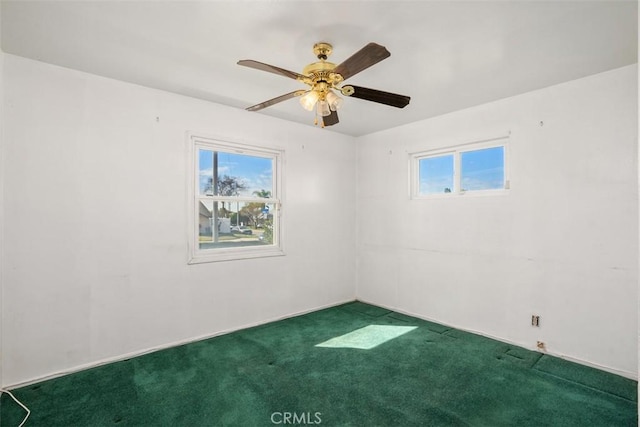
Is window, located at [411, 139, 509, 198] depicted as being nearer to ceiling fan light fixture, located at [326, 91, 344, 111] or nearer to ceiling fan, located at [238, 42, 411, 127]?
ceiling fan, located at [238, 42, 411, 127]

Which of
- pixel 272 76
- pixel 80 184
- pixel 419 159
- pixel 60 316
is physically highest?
pixel 272 76

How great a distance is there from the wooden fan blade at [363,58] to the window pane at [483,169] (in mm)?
2261

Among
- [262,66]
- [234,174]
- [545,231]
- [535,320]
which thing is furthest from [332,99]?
[535,320]

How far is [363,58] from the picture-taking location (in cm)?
179

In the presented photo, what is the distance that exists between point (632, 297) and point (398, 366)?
197 cm

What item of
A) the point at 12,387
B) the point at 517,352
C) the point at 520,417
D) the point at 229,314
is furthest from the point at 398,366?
the point at 12,387

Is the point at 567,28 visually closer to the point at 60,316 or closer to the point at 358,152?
the point at 358,152

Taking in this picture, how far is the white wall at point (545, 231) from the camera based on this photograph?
2607 millimetres

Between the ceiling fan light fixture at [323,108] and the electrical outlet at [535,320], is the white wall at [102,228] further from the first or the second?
the electrical outlet at [535,320]

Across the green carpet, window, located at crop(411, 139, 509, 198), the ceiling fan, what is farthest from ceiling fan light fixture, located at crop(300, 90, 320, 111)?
window, located at crop(411, 139, 509, 198)

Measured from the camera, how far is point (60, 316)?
8.46 ft

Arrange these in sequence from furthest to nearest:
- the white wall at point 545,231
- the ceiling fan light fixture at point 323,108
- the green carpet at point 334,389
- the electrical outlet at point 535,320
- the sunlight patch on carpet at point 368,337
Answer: the sunlight patch on carpet at point 368,337, the electrical outlet at point 535,320, the white wall at point 545,231, the ceiling fan light fixture at point 323,108, the green carpet at point 334,389

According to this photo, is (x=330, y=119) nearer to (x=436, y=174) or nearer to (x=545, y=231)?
(x=436, y=174)

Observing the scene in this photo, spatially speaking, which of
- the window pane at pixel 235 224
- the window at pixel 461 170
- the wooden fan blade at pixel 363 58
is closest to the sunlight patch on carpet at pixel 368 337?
the window pane at pixel 235 224
